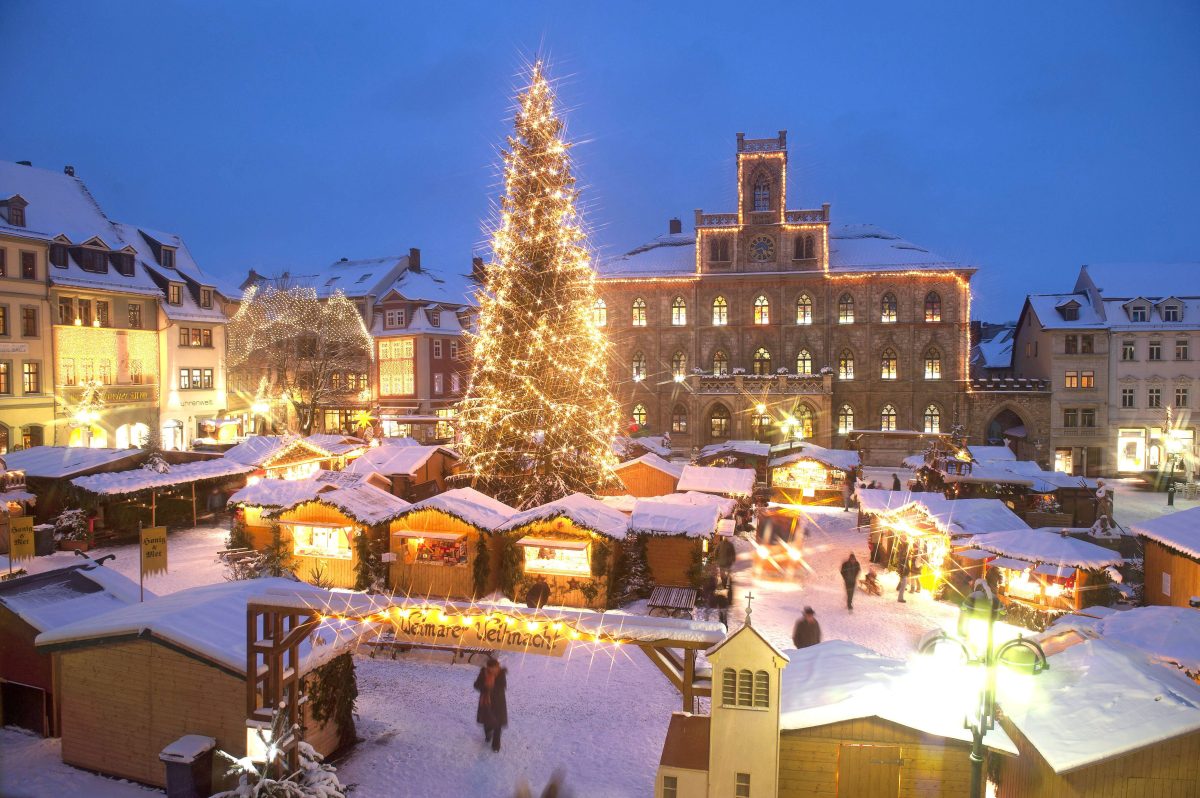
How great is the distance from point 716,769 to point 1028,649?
3.51m

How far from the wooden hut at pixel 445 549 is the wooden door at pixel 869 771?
10.5 meters

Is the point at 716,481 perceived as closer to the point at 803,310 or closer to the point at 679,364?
the point at 679,364


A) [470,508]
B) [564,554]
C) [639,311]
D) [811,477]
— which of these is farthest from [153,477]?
[639,311]

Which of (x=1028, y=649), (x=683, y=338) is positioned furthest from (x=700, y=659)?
(x=683, y=338)

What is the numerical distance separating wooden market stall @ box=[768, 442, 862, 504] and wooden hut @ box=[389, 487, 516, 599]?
16524mm

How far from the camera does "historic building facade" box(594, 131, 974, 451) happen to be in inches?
1705

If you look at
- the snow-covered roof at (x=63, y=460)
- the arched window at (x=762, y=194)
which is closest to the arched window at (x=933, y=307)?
the arched window at (x=762, y=194)

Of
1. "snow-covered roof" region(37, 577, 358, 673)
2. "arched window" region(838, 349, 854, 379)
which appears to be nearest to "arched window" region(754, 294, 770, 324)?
"arched window" region(838, 349, 854, 379)

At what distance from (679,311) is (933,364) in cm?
1647

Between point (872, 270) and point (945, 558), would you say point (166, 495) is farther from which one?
point (872, 270)

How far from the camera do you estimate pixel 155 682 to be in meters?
9.77

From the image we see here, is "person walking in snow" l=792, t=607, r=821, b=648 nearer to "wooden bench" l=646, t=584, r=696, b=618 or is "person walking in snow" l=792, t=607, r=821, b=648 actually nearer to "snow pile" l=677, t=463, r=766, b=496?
"wooden bench" l=646, t=584, r=696, b=618

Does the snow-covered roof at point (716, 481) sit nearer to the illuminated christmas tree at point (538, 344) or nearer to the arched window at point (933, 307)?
the illuminated christmas tree at point (538, 344)

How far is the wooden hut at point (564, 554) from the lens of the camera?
16734 mm
